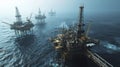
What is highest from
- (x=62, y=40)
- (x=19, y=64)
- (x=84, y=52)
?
(x=62, y=40)

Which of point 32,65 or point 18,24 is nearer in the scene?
point 32,65

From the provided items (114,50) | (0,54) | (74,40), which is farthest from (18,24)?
(114,50)

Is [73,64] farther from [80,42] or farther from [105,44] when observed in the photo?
[105,44]

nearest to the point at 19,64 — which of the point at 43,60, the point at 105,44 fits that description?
the point at 43,60

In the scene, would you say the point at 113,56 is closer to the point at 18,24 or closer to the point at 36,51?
the point at 36,51

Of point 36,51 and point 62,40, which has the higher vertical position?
point 62,40

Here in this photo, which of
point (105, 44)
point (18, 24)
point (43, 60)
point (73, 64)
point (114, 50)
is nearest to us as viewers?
point (73, 64)

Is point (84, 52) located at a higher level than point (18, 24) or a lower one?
lower

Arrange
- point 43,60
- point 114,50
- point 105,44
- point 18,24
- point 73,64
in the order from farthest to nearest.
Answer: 1. point 18,24
2. point 105,44
3. point 114,50
4. point 43,60
5. point 73,64

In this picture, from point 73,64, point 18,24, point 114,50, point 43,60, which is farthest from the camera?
point 18,24
